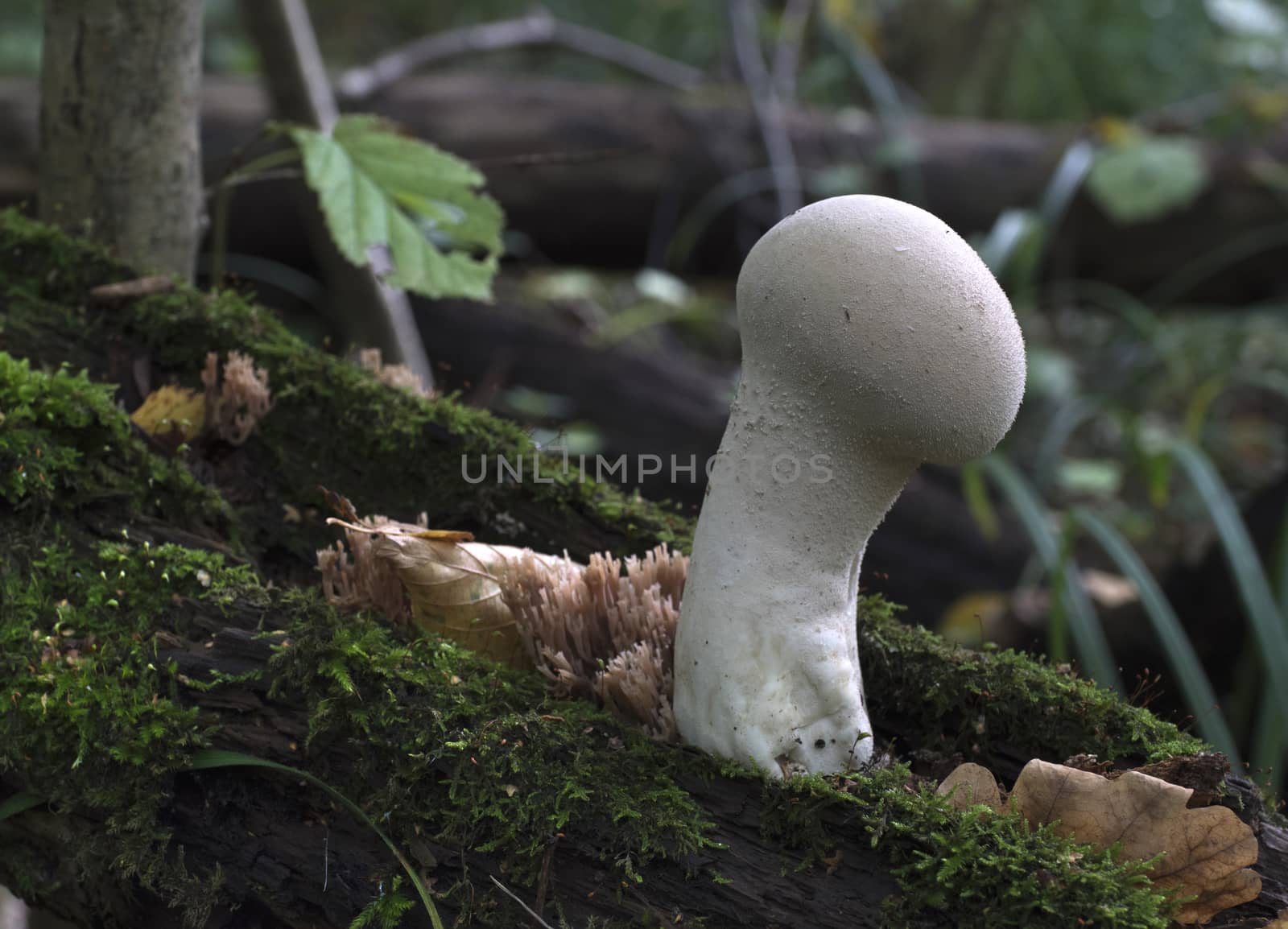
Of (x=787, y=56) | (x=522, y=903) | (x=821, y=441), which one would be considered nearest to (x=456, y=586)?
(x=522, y=903)

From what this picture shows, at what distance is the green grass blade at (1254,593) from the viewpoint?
8.26 feet

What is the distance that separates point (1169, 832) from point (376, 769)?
3.14 feet

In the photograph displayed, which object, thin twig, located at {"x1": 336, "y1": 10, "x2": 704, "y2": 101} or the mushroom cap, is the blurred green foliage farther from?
the mushroom cap

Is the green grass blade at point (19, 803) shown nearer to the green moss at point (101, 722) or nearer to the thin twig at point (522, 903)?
the green moss at point (101, 722)

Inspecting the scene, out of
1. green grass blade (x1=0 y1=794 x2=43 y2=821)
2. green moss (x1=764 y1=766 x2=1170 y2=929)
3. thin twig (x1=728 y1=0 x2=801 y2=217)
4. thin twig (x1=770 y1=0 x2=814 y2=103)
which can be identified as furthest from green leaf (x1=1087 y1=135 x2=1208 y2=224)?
green grass blade (x1=0 y1=794 x2=43 y2=821)

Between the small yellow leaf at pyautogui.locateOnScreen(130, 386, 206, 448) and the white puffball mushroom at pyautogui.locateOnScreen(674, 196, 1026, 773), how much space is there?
95 centimetres

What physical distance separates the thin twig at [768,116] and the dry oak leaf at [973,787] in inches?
148

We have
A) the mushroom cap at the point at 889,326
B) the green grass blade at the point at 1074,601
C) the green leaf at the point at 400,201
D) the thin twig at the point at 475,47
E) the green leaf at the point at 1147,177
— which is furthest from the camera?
the green leaf at the point at 1147,177

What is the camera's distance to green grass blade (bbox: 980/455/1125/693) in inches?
106

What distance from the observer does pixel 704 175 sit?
197 inches

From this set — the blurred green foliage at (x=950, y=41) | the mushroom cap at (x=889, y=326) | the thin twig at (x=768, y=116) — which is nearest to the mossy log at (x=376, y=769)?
the mushroom cap at (x=889, y=326)

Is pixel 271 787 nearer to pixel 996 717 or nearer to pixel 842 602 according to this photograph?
pixel 842 602

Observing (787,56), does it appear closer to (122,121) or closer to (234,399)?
(122,121)

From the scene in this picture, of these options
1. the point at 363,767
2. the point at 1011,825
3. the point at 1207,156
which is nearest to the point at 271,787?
the point at 363,767
